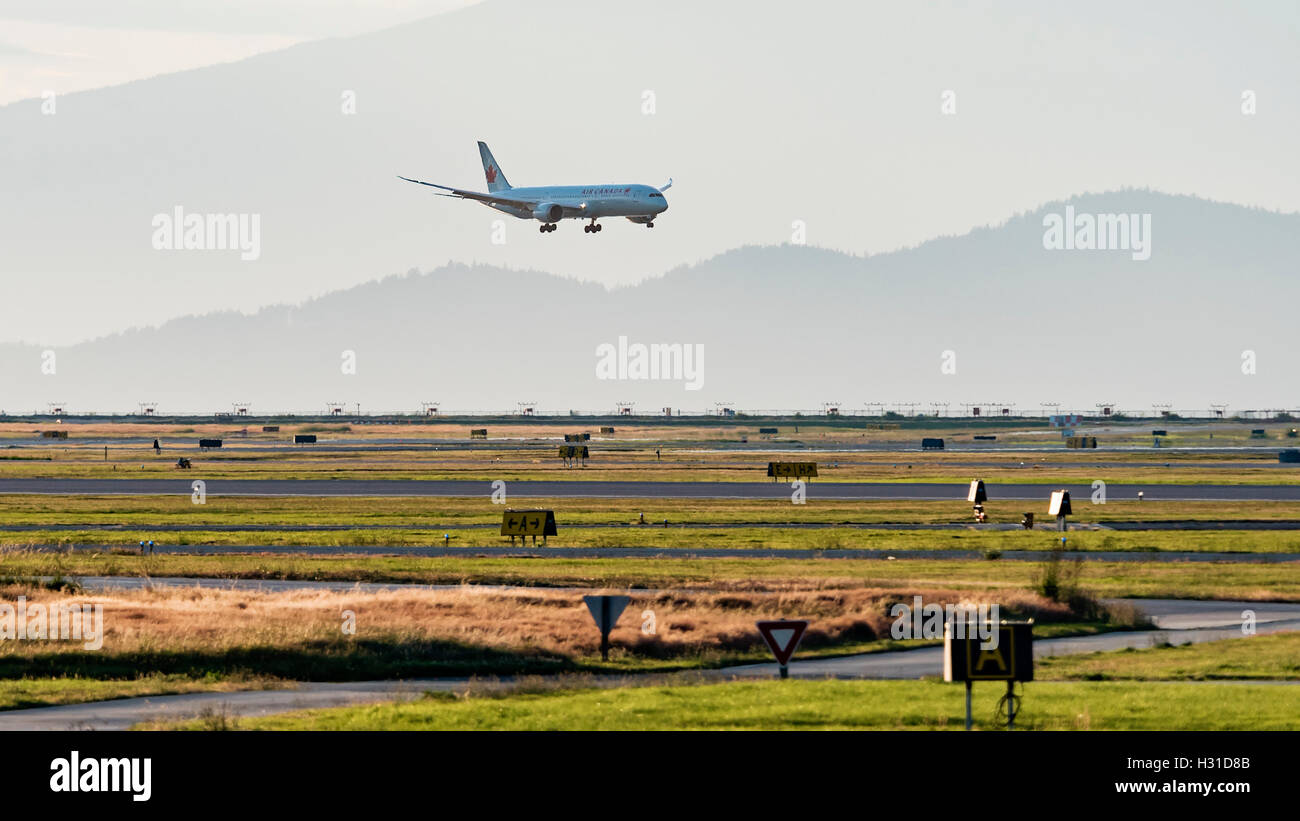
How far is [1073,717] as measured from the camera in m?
27.9

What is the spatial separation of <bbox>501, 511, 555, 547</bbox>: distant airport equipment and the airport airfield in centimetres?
78

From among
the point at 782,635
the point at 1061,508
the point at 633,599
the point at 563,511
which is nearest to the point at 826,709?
the point at 782,635

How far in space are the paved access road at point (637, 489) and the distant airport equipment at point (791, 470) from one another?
1064mm

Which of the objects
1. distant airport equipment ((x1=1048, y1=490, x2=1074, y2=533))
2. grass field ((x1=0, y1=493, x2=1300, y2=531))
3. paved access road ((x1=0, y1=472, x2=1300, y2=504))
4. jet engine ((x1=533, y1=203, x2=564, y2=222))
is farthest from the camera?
jet engine ((x1=533, y1=203, x2=564, y2=222))

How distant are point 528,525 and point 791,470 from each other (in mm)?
52734

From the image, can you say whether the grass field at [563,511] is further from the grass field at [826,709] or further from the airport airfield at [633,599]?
the grass field at [826,709]

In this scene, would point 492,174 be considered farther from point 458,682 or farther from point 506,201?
point 458,682

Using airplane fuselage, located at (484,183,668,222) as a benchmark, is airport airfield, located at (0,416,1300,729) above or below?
below

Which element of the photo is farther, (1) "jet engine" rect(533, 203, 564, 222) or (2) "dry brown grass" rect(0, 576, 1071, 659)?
(1) "jet engine" rect(533, 203, 564, 222)

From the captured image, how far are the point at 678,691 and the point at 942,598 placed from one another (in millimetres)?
17811

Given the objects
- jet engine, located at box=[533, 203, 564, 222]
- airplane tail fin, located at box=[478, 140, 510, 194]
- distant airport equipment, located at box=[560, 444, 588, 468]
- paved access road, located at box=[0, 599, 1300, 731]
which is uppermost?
airplane tail fin, located at box=[478, 140, 510, 194]

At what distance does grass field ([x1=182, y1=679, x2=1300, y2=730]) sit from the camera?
1076 inches

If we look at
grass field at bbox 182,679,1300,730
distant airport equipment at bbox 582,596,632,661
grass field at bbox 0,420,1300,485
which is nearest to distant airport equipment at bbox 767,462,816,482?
grass field at bbox 0,420,1300,485

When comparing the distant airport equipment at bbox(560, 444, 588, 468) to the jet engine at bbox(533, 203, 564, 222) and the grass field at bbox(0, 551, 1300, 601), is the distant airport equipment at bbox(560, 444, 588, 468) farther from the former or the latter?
the grass field at bbox(0, 551, 1300, 601)
